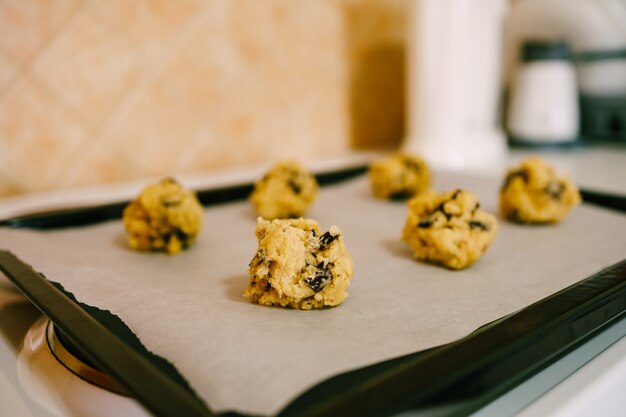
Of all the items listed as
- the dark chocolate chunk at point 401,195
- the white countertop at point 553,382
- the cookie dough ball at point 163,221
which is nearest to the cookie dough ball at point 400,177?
the dark chocolate chunk at point 401,195

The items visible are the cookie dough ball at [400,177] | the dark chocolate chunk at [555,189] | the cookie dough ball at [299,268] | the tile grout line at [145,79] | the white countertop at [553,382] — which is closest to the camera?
the white countertop at [553,382]

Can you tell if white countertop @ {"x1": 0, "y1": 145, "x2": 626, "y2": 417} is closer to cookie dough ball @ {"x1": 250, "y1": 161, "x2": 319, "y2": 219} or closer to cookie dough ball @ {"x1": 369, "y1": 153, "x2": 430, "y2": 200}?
cookie dough ball @ {"x1": 250, "y1": 161, "x2": 319, "y2": 219}

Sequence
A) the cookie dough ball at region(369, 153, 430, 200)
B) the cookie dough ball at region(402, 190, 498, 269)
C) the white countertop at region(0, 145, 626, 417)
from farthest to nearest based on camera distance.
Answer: the cookie dough ball at region(369, 153, 430, 200) < the cookie dough ball at region(402, 190, 498, 269) < the white countertop at region(0, 145, 626, 417)

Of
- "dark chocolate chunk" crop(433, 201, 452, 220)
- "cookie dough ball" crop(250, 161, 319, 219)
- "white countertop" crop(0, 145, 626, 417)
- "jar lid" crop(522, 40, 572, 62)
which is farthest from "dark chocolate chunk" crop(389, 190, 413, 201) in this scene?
"jar lid" crop(522, 40, 572, 62)

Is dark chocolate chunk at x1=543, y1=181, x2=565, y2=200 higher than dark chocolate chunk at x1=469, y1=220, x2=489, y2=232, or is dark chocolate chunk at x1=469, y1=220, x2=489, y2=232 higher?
dark chocolate chunk at x1=543, y1=181, x2=565, y2=200

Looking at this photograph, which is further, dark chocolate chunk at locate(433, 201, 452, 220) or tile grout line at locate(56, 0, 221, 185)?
tile grout line at locate(56, 0, 221, 185)

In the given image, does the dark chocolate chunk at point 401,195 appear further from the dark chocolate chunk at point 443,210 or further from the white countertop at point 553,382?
the white countertop at point 553,382

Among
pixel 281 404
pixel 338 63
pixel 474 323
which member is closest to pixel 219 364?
pixel 281 404

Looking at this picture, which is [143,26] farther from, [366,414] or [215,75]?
[366,414]
